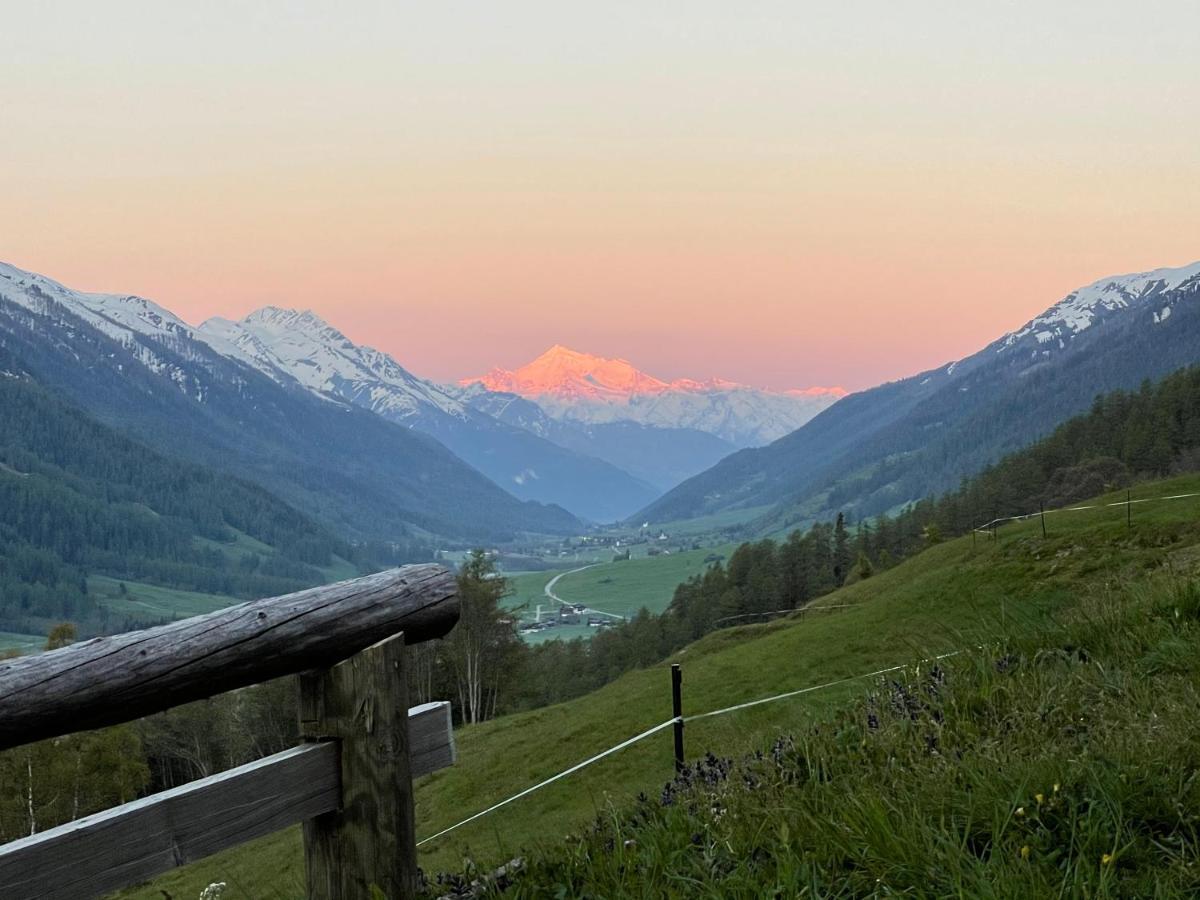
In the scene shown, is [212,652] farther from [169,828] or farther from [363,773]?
[363,773]

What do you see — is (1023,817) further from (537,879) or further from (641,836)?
(537,879)

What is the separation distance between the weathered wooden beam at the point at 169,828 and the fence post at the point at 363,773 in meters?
0.09

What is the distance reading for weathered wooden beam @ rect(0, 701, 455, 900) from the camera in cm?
312

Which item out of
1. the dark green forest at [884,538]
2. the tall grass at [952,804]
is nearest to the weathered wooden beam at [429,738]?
the tall grass at [952,804]

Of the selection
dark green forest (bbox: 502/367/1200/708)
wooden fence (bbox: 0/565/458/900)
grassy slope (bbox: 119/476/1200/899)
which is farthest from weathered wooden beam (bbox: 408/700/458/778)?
dark green forest (bbox: 502/367/1200/708)

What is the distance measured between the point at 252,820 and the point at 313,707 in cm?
50

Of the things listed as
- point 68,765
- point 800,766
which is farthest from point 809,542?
Answer: point 800,766

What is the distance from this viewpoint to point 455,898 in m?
4.11

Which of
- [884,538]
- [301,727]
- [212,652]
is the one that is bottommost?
[884,538]

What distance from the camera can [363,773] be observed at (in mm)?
3895

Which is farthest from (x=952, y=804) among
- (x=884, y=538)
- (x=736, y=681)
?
(x=884, y=538)

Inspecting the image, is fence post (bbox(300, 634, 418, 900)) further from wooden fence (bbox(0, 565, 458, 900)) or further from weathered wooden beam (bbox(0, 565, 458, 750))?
weathered wooden beam (bbox(0, 565, 458, 750))

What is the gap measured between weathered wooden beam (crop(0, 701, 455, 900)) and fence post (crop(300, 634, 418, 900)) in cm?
9

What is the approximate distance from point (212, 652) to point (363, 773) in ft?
2.57
